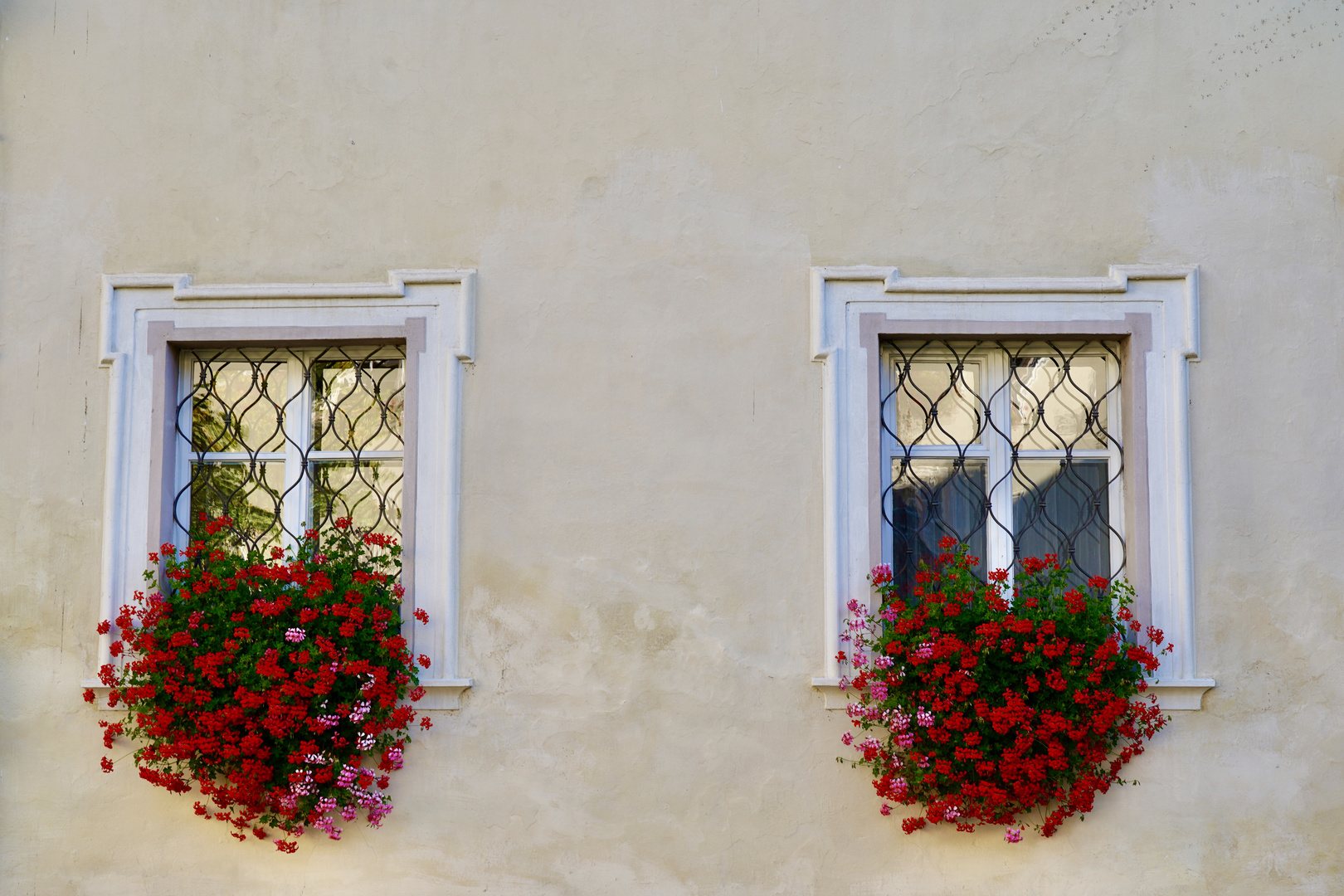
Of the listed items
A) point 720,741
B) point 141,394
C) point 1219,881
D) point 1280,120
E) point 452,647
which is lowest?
point 1219,881

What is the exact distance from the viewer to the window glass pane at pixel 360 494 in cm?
482

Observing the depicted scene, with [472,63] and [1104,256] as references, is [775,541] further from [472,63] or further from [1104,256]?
[472,63]

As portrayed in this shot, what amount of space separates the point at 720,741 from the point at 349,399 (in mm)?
2101

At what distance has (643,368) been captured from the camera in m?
4.68

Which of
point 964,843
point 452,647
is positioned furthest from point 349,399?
point 964,843

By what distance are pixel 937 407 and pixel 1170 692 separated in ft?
4.70

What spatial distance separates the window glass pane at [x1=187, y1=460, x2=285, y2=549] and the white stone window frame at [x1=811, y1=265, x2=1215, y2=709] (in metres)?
2.31

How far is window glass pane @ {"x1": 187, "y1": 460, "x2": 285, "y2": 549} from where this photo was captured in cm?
485

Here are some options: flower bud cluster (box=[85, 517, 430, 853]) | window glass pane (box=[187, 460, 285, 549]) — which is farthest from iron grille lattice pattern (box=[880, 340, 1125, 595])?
window glass pane (box=[187, 460, 285, 549])

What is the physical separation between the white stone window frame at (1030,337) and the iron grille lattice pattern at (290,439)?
5.95 ft


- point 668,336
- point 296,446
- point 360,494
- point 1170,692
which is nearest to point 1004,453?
point 1170,692

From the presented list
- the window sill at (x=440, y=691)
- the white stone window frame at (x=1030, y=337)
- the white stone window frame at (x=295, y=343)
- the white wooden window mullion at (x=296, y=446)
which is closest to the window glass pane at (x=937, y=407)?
the white stone window frame at (x=1030, y=337)

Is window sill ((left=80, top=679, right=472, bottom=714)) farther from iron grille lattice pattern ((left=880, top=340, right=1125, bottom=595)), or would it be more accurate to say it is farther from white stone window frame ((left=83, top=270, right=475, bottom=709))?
iron grille lattice pattern ((left=880, top=340, right=1125, bottom=595))

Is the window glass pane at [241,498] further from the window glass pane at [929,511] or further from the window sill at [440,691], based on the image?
the window glass pane at [929,511]
